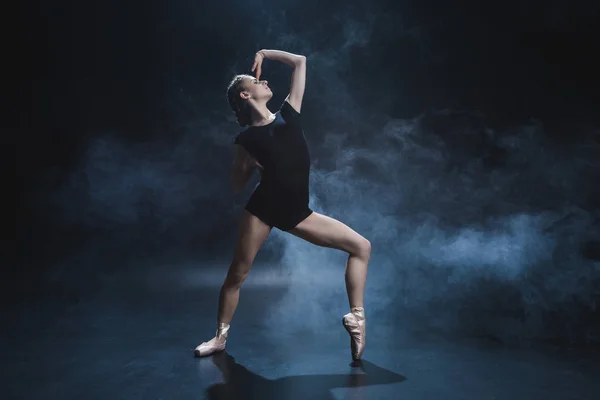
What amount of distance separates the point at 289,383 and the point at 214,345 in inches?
22.6

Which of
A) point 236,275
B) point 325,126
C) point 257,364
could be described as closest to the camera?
point 257,364

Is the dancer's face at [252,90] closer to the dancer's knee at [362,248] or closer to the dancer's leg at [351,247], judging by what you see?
the dancer's leg at [351,247]

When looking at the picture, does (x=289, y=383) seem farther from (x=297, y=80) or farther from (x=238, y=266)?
(x=297, y=80)

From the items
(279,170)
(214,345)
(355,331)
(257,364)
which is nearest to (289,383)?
(257,364)

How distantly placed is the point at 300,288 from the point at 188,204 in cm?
145

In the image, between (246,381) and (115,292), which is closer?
(246,381)

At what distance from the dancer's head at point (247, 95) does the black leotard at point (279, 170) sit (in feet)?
0.43

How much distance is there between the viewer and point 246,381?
2348 mm

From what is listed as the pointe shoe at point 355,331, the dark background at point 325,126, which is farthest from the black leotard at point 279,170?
the dark background at point 325,126

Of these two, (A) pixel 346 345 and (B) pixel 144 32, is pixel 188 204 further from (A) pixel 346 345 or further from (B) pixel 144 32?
(A) pixel 346 345

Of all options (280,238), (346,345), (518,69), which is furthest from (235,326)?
(518,69)

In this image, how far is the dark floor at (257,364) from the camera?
7.30ft

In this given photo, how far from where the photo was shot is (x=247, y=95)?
2723 mm

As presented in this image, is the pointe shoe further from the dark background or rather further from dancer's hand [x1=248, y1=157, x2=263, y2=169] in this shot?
the dark background
